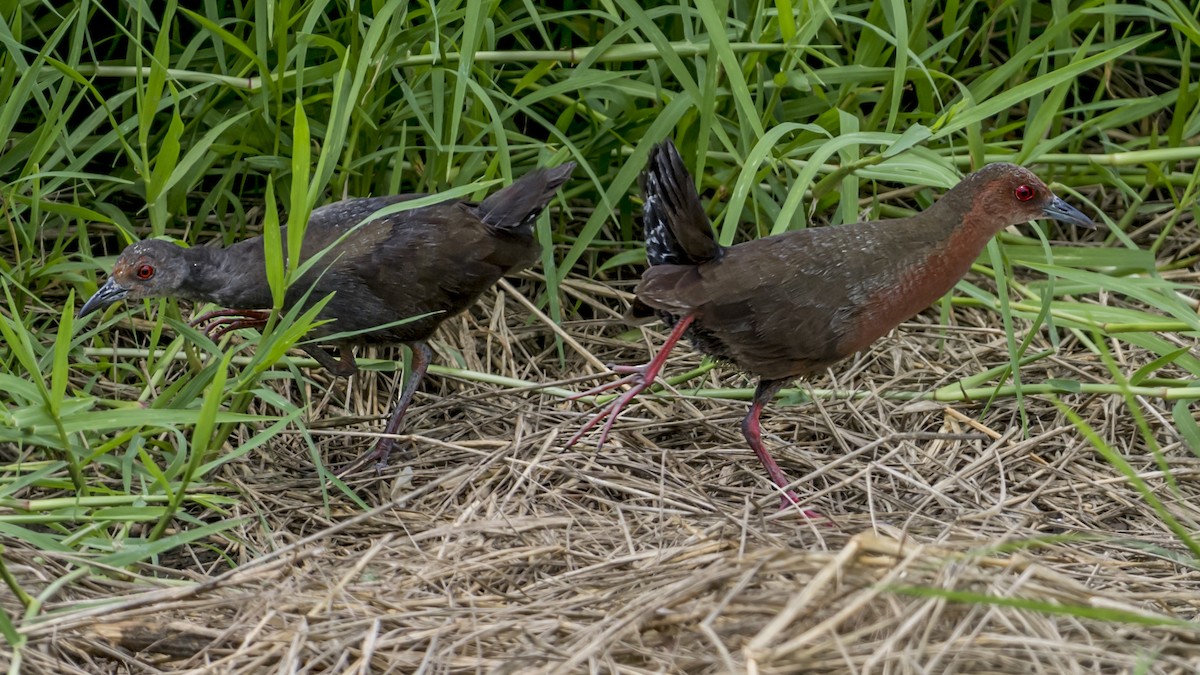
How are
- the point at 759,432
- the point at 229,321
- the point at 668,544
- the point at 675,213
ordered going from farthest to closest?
the point at 229,321 < the point at 759,432 < the point at 675,213 < the point at 668,544

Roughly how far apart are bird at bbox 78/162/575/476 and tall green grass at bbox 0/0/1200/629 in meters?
0.13

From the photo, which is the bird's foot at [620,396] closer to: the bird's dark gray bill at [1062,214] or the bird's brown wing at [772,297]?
the bird's brown wing at [772,297]

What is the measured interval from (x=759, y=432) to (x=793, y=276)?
47cm

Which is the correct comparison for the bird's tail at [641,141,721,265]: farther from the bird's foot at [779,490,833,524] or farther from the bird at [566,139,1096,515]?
the bird's foot at [779,490,833,524]

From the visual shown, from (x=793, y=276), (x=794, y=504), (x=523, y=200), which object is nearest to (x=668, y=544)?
(x=794, y=504)

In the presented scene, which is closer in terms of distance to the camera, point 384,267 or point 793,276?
point 793,276

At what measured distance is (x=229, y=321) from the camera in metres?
3.77

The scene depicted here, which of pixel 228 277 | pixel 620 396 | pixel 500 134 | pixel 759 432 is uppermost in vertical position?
pixel 500 134

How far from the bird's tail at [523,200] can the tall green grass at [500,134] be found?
8cm

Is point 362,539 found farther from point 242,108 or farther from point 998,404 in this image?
point 998,404

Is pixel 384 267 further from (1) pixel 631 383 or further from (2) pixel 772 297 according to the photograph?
(2) pixel 772 297

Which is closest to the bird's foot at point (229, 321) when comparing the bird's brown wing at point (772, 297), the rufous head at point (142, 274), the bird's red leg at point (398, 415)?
the rufous head at point (142, 274)

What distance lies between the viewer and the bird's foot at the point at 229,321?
359cm

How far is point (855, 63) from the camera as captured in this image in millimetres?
3957
